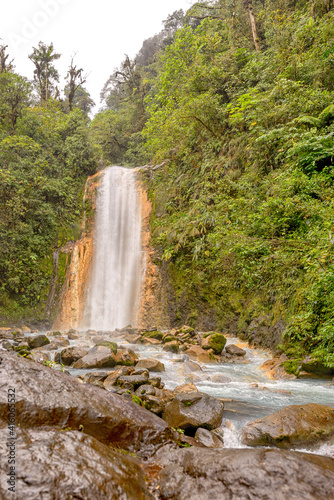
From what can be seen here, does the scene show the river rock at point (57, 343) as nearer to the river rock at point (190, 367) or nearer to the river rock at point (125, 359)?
the river rock at point (125, 359)

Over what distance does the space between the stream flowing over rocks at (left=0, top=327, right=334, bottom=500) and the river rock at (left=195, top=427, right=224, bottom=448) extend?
12mm

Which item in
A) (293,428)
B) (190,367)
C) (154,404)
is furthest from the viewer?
(190,367)

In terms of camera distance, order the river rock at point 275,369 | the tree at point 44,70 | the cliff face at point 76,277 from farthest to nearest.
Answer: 1. the tree at point 44,70
2. the cliff face at point 76,277
3. the river rock at point 275,369

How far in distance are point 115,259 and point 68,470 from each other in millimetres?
13893

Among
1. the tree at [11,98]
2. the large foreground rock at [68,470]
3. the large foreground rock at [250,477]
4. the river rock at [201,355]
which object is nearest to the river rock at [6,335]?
the river rock at [201,355]

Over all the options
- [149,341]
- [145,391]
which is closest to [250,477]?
[145,391]

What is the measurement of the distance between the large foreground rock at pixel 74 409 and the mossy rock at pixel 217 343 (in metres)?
4.87

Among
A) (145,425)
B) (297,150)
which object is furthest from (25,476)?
(297,150)

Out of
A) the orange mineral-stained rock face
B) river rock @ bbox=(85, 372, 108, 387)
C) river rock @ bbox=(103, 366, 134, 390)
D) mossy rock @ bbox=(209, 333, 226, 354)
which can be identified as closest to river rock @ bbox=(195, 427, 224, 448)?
river rock @ bbox=(103, 366, 134, 390)

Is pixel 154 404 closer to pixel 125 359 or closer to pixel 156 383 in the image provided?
pixel 156 383

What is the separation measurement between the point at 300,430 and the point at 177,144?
1429 centimetres

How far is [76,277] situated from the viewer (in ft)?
47.9

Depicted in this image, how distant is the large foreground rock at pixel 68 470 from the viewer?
1646 mm

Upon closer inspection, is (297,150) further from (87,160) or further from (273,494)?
(87,160)
